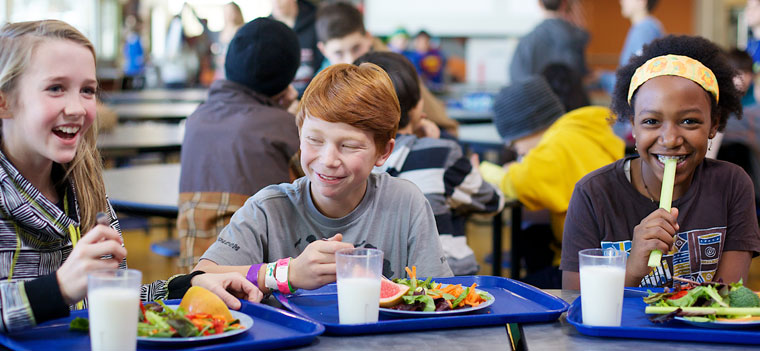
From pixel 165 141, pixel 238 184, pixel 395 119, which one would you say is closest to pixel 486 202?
pixel 238 184

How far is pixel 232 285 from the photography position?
1.66m

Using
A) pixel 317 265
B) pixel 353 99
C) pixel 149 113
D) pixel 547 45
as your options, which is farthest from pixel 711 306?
pixel 149 113

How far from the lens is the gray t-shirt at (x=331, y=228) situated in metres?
1.92

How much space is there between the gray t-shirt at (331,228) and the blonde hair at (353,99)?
6.9 inches

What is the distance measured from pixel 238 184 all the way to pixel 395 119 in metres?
0.95

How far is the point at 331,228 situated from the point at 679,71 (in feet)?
2.95

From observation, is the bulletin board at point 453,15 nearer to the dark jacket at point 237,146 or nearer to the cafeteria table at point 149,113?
the cafeteria table at point 149,113

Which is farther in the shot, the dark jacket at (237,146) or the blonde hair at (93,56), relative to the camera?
the dark jacket at (237,146)

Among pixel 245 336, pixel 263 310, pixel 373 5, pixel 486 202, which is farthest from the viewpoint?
pixel 373 5

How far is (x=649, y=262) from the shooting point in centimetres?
175

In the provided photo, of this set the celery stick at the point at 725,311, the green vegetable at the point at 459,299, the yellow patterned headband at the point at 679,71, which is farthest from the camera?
the yellow patterned headband at the point at 679,71

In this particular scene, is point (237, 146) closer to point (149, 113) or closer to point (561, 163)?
point (561, 163)

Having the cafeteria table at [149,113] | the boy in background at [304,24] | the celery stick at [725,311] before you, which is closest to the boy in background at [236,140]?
the celery stick at [725,311]

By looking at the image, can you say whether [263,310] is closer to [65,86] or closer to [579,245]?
[65,86]
